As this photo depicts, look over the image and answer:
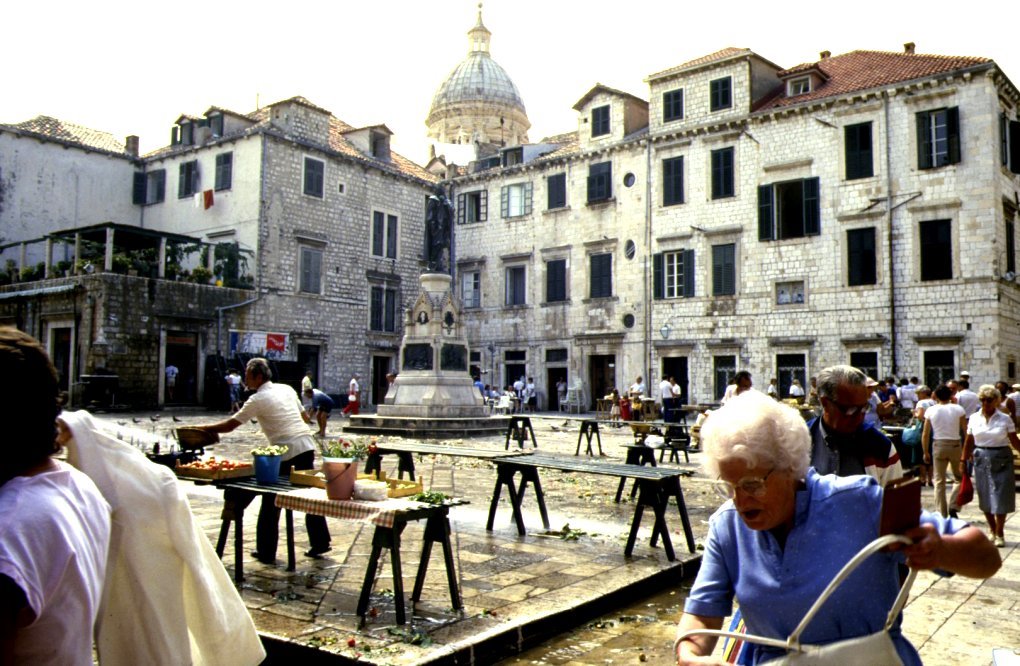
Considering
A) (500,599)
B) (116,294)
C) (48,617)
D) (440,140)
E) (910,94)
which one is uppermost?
(440,140)

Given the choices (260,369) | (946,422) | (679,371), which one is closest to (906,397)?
(679,371)

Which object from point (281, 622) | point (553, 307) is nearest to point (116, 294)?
point (553, 307)

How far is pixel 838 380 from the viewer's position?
4.49 metres

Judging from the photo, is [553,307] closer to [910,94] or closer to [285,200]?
[285,200]

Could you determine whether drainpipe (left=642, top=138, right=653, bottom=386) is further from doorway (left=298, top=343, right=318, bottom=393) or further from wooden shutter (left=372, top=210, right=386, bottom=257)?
doorway (left=298, top=343, right=318, bottom=393)

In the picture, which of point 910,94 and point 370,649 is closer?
point 370,649

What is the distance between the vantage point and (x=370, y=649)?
4.28m

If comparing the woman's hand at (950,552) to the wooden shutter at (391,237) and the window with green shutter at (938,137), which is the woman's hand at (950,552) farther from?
the wooden shutter at (391,237)

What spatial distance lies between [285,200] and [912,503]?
3018 cm

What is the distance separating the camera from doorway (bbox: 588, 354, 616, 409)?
100 feet

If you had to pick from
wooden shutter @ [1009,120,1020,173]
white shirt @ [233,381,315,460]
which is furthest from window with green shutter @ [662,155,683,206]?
white shirt @ [233,381,315,460]

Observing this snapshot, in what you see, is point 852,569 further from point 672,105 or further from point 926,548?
point 672,105

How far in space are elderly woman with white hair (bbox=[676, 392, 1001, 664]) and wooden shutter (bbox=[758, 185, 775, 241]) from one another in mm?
25577

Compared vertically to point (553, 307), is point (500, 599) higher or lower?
lower
